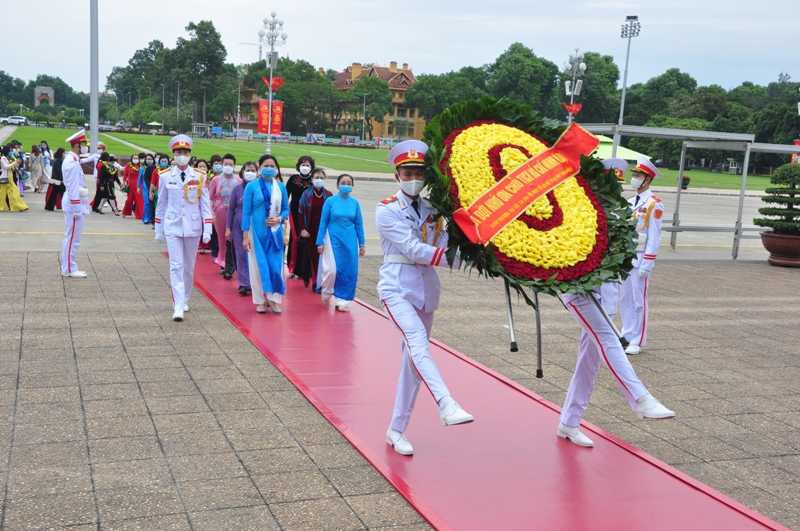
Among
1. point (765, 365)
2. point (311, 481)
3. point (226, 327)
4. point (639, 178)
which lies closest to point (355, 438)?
point (311, 481)

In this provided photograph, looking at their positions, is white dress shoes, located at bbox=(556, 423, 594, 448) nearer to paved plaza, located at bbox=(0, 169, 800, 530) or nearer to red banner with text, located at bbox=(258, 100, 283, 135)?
paved plaza, located at bbox=(0, 169, 800, 530)

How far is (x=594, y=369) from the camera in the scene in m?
5.20

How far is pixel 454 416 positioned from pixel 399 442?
0.78m

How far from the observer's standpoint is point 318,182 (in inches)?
416

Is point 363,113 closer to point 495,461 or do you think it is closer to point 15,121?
point 15,121

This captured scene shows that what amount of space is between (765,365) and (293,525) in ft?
19.6

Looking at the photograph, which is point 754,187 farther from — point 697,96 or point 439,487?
point 439,487

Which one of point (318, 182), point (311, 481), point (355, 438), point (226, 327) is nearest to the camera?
point (311, 481)

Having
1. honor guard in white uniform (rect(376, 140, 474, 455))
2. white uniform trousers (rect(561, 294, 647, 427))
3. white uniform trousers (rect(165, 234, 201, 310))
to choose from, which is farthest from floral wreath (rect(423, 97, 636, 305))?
white uniform trousers (rect(165, 234, 201, 310))

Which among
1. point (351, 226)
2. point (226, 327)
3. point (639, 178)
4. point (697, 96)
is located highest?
point (697, 96)

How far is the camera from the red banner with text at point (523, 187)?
4.45 meters

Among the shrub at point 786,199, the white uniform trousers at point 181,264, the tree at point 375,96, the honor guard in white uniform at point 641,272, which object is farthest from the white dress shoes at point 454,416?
the tree at point 375,96

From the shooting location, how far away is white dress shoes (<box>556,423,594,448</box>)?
17.2ft

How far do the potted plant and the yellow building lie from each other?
81717 millimetres
